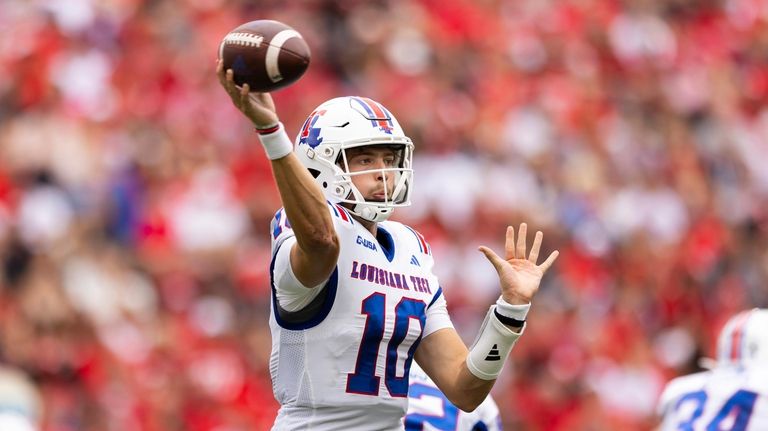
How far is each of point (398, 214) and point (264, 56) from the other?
6354 millimetres

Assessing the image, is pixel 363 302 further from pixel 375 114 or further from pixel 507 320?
pixel 375 114

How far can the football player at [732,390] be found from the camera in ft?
21.3

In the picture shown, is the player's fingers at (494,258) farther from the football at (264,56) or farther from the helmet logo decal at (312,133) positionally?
the football at (264,56)

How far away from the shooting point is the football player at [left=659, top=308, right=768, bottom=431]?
21.3ft

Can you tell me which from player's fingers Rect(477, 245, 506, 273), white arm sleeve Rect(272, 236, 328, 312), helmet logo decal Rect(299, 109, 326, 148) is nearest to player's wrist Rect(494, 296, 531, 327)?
player's fingers Rect(477, 245, 506, 273)

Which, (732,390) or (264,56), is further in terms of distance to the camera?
(732,390)

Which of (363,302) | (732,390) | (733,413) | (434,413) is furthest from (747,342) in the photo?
(363,302)

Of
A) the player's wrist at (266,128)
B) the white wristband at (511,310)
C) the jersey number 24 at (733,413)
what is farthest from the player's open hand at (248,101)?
the jersey number 24 at (733,413)

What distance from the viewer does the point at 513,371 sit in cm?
Answer: 1052

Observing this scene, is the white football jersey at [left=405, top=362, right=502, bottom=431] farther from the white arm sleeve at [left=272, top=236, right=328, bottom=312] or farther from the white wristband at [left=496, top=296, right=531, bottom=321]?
the white arm sleeve at [left=272, top=236, right=328, bottom=312]

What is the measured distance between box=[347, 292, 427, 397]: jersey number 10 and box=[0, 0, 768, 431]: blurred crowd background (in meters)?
4.54

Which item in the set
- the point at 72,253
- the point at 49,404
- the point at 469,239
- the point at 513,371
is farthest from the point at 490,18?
the point at 49,404

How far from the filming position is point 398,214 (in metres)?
10.6

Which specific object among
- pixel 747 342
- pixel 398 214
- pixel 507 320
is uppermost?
pixel 507 320
